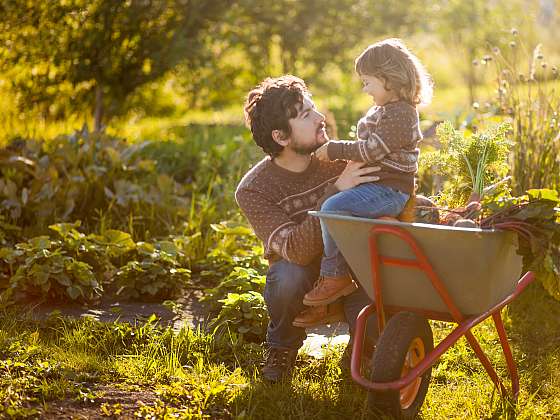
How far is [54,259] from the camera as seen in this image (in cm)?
416

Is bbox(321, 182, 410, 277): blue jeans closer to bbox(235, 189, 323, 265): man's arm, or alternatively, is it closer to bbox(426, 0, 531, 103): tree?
bbox(235, 189, 323, 265): man's arm

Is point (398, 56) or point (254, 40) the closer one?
point (398, 56)

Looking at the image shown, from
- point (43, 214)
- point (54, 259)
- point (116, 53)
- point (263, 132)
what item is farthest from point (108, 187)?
point (263, 132)

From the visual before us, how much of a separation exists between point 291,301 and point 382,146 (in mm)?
664

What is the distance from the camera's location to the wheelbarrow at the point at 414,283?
2672 millimetres

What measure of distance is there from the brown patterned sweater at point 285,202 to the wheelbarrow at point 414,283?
379 mm

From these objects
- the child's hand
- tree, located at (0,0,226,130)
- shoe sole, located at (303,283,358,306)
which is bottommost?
shoe sole, located at (303,283,358,306)

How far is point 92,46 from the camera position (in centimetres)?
684

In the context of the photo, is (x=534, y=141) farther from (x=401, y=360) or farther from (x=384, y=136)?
(x=401, y=360)

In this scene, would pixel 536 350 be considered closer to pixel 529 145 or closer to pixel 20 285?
pixel 529 145

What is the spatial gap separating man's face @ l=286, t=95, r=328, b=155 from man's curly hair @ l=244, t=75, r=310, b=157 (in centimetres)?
2

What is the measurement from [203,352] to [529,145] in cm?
209

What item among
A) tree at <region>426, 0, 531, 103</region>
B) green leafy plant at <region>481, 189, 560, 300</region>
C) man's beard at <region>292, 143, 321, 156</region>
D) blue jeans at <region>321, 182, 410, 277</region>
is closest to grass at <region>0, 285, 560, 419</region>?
blue jeans at <region>321, 182, 410, 277</region>

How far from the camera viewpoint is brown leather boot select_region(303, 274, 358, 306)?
10.3 ft
